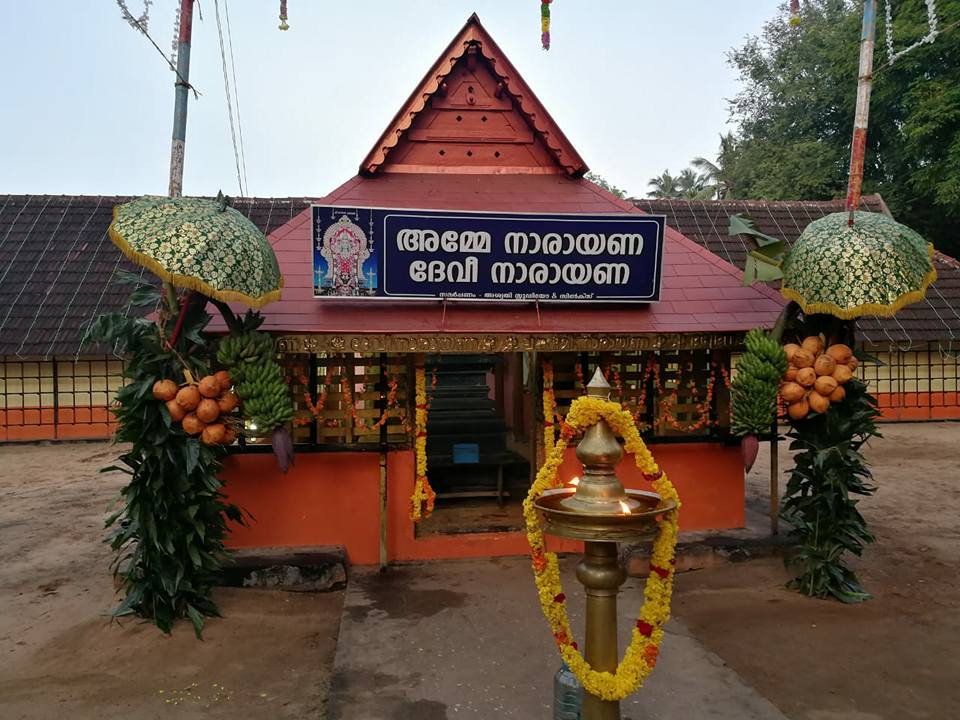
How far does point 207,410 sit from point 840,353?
5.54 meters

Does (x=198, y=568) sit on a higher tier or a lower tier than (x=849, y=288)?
lower

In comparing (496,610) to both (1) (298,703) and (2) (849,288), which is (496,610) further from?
(2) (849,288)

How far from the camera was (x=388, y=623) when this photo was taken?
20.4 feet

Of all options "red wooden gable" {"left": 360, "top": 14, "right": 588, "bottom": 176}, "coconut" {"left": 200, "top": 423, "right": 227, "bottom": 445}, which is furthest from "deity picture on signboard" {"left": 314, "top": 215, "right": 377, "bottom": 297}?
"red wooden gable" {"left": 360, "top": 14, "right": 588, "bottom": 176}

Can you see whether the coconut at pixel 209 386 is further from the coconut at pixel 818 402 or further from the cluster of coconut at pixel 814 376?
the coconut at pixel 818 402

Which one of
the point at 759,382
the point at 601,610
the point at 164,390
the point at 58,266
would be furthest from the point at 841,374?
the point at 58,266

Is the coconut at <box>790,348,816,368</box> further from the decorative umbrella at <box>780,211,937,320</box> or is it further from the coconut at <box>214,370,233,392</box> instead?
the coconut at <box>214,370,233,392</box>

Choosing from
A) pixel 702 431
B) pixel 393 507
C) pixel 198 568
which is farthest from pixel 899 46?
pixel 198 568

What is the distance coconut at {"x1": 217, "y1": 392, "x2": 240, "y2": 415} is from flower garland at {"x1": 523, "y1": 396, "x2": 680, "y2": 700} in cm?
337

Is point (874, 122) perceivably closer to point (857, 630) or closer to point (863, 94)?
point (863, 94)

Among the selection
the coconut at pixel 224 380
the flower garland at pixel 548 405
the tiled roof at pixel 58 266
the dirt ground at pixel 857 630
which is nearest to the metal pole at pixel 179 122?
the coconut at pixel 224 380

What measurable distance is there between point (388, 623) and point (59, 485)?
29.1 feet

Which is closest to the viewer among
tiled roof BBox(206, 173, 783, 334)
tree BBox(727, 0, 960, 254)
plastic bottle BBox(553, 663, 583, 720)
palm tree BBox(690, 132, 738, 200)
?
plastic bottle BBox(553, 663, 583, 720)

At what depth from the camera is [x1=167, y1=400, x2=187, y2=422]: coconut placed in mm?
6031
